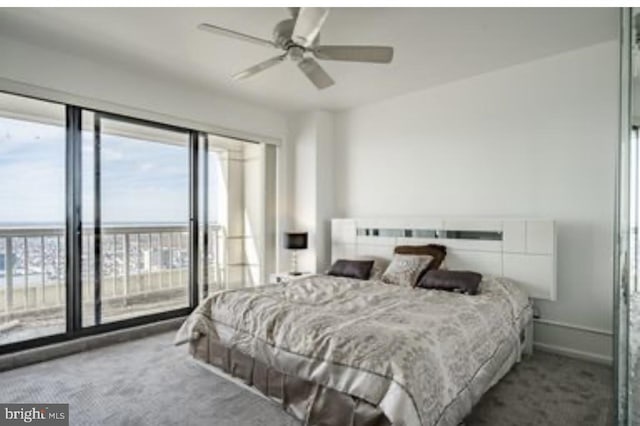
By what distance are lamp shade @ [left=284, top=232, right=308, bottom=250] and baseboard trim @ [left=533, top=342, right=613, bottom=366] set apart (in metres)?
2.81

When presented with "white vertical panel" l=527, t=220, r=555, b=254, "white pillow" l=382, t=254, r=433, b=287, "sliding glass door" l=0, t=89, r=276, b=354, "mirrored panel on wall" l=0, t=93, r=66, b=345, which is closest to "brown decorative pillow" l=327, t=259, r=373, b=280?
"white pillow" l=382, t=254, r=433, b=287

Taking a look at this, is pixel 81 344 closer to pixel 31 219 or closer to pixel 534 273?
pixel 31 219

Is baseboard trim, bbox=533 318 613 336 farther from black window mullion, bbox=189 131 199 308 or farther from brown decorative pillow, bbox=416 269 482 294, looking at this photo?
black window mullion, bbox=189 131 199 308

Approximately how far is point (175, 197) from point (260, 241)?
1.45 m

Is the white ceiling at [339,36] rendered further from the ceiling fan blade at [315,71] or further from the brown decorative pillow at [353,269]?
the brown decorative pillow at [353,269]

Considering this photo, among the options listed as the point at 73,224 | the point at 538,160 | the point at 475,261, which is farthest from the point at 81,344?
the point at 538,160

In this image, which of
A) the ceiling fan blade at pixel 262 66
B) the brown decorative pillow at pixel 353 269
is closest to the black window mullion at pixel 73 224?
the ceiling fan blade at pixel 262 66

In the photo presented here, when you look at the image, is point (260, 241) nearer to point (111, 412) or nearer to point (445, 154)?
point (445, 154)

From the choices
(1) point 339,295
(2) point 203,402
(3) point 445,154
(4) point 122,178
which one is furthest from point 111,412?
(3) point 445,154

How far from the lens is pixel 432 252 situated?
12.8 ft

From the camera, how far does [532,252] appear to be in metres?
3.36

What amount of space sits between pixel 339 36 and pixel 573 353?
3.46 m

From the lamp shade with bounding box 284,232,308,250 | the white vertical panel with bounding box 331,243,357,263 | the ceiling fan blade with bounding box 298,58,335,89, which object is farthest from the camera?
the lamp shade with bounding box 284,232,308,250

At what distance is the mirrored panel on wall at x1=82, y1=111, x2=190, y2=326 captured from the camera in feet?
12.1
